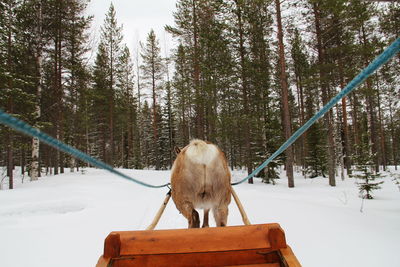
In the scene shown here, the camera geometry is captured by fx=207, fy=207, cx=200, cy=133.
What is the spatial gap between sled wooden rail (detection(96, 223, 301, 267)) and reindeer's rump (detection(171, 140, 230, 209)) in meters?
0.77

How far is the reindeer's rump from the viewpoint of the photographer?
2.09 meters

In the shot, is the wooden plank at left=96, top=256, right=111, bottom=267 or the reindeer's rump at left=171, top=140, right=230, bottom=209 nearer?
the wooden plank at left=96, top=256, right=111, bottom=267

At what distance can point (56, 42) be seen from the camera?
46.2ft

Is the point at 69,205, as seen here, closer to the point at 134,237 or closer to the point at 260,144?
the point at 134,237

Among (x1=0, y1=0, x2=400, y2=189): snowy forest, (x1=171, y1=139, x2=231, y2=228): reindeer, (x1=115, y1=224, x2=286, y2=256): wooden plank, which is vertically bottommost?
(x1=115, y1=224, x2=286, y2=256): wooden plank

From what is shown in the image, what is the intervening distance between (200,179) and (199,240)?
82cm

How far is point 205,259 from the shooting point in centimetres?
133

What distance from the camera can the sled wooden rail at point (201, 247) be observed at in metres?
1.29

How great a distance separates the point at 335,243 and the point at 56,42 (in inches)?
705

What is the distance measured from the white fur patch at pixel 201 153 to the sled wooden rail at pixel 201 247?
81cm

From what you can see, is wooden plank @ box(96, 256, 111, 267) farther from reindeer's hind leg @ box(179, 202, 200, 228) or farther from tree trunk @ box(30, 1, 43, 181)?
tree trunk @ box(30, 1, 43, 181)

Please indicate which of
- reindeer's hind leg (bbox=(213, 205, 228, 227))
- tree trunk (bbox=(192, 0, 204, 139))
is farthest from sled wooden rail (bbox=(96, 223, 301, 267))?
tree trunk (bbox=(192, 0, 204, 139))

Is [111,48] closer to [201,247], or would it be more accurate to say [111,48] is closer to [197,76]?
[197,76]

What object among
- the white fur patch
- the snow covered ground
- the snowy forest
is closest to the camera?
the white fur patch
